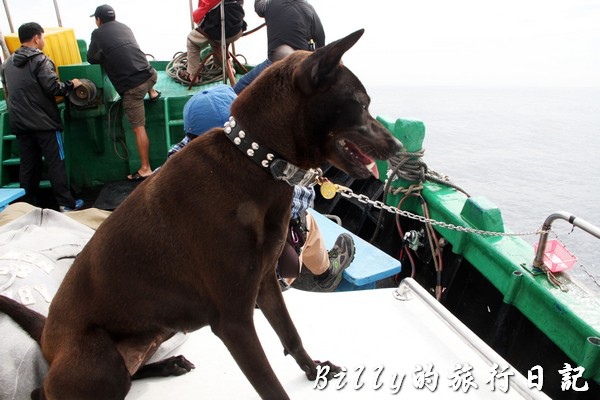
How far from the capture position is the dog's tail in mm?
1581

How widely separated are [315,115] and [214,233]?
45 centimetres

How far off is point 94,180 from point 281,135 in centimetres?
457

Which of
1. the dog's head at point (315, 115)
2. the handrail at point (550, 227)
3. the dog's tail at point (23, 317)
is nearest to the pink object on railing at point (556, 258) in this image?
the handrail at point (550, 227)

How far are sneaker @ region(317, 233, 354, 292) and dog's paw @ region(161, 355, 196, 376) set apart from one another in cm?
120

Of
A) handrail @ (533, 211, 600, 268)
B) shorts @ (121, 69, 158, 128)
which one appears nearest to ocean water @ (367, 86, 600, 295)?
handrail @ (533, 211, 600, 268)

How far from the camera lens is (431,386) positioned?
1.68 meters

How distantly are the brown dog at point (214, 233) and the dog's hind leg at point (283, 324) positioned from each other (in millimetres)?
267

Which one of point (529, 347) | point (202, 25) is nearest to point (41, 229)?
point (529, 347)

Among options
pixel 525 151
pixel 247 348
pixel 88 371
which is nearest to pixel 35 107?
pixel 88 371

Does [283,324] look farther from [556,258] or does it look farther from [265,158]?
[556,258]

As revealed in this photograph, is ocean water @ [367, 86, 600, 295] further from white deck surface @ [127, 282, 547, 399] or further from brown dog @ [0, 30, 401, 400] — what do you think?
brown dog @ [0, 30, 401, 400]

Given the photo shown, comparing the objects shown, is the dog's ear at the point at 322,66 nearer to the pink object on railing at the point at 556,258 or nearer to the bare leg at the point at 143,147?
the pink object on railing at the point at 556,258

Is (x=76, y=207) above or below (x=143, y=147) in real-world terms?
below

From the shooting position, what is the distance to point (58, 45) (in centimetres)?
529
